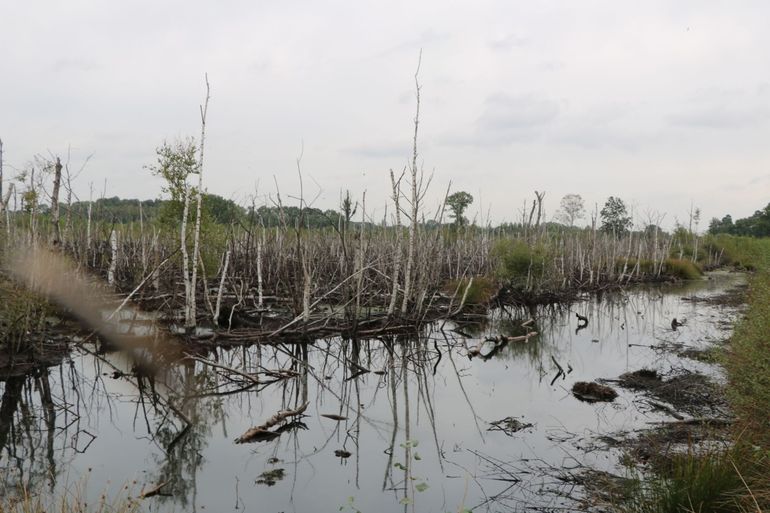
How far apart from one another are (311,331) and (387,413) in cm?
353

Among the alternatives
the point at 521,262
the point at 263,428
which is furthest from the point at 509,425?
the point at 521,262

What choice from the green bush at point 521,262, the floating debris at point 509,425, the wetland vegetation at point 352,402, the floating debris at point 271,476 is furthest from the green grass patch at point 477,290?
the floating debris at point 271,476

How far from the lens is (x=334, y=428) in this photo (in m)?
6.30

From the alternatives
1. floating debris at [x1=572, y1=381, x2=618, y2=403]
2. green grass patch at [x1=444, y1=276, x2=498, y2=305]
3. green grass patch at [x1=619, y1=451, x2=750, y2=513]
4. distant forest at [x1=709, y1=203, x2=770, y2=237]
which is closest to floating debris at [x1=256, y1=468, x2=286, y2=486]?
green grass patch at [x1=619, y1=451, x2=750, y2=513]

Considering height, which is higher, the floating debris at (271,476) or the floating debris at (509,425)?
the floating debris at (509,425)

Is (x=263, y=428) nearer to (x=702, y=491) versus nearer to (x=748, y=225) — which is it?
(x=702, y=491)

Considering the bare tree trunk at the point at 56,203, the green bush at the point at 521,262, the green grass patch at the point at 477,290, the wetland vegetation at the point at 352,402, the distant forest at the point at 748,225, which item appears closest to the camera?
the wetland vegetation at the point at 352,402

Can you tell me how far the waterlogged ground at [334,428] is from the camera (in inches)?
184

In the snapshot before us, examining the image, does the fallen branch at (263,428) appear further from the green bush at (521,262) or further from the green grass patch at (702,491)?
the green bush at (521,262)

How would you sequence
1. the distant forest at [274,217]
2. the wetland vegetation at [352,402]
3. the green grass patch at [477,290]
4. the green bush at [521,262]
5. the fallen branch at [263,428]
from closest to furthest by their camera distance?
the wetland vegetation at [352,402], the fallen branch at [263,428], the green grass patch at [477,290], the green bush at [521,262], the distant forest at [274,217]

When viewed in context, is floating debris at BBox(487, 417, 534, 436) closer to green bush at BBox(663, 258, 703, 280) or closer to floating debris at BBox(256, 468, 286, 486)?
floating debris at BBox(256, 468, 286, 486)

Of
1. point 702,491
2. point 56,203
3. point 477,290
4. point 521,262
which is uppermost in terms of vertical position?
point 56,203

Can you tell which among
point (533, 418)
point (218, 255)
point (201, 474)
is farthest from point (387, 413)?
point (218, 255)

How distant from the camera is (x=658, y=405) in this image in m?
6.69
